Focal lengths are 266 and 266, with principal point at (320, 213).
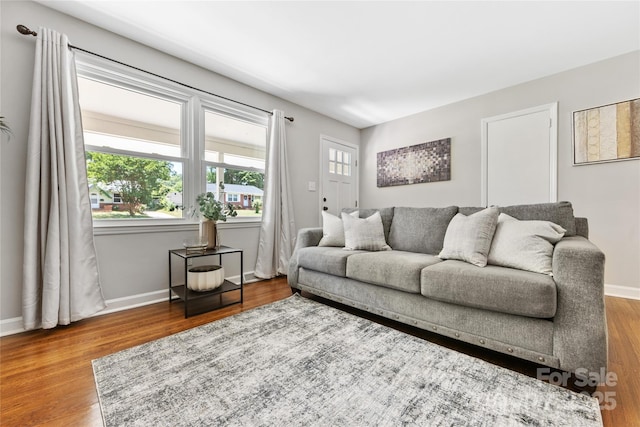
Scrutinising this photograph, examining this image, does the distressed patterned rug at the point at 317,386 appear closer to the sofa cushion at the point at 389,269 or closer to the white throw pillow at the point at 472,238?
the sofa cushion at the point at 389,269

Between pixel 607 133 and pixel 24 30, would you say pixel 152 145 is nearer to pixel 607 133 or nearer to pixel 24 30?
pixel 24 30

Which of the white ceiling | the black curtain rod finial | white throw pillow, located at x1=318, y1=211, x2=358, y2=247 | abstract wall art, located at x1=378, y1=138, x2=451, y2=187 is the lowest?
white throw pillow, located at x1=318, y1=211, x2=358, y2=247

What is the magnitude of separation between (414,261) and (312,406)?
3.81ft

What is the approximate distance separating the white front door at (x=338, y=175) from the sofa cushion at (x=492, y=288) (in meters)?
2.63

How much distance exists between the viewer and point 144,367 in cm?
142

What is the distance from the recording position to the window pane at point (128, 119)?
7.25 ft

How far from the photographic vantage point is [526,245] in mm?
1633

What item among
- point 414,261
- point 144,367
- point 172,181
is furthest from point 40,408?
point 414,261

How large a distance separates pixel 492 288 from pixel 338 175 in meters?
3.21

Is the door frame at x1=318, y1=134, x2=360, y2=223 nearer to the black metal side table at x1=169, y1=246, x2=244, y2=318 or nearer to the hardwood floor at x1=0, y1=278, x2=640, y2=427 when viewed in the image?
the black metal side table at x1=169, y1=246, x2=244, y2=318

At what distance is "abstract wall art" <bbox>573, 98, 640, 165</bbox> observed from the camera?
2.50 m

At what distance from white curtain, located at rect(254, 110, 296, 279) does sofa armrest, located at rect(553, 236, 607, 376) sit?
2.64 metres

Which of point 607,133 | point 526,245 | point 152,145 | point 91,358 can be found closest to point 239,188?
point 152,145

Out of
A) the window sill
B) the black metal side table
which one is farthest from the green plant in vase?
the window sill
